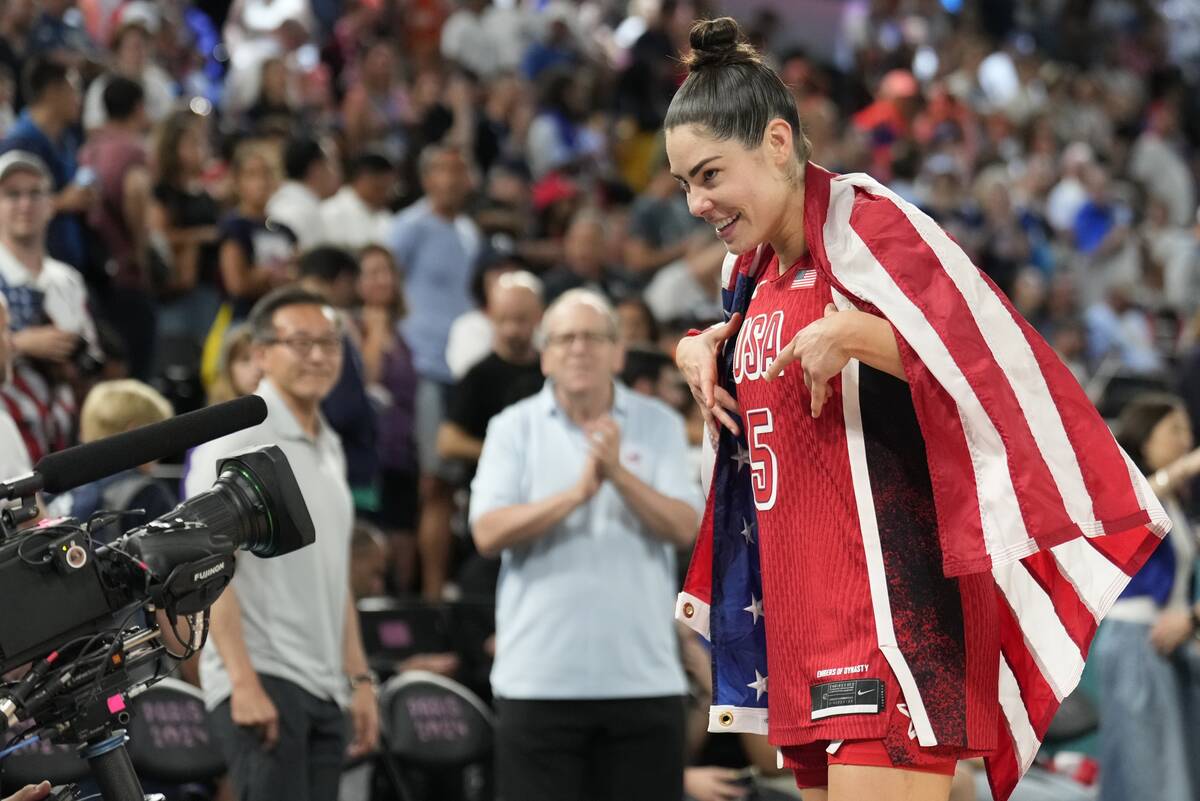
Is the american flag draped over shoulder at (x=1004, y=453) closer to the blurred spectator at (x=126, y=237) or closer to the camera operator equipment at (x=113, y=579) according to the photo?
the camera operator equipment at (x=113, y=579)

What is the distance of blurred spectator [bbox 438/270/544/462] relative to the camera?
26.2ft

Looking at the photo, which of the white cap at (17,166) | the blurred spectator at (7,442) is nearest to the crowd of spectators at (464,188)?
the white cap at (17,166)

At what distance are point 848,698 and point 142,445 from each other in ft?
4.50

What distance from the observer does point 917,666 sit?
3.22 metres

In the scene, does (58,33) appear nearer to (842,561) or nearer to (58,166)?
(58,166)

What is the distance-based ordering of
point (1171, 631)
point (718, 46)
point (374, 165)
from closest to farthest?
point (718, 46)
point (1171, 631)
point (374, 165)

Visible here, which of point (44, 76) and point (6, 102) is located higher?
point (6, 102)

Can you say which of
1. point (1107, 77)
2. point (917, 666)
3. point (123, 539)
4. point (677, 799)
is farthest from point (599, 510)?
point (1107, 77)

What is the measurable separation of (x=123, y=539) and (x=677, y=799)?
2964 mm

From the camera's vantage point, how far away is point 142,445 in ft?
9.15

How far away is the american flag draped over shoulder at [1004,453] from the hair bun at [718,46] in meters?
0.27

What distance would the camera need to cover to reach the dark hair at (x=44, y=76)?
814cm

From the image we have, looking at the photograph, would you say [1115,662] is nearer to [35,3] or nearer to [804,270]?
[804,270]

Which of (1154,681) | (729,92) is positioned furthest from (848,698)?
(1154,681)
